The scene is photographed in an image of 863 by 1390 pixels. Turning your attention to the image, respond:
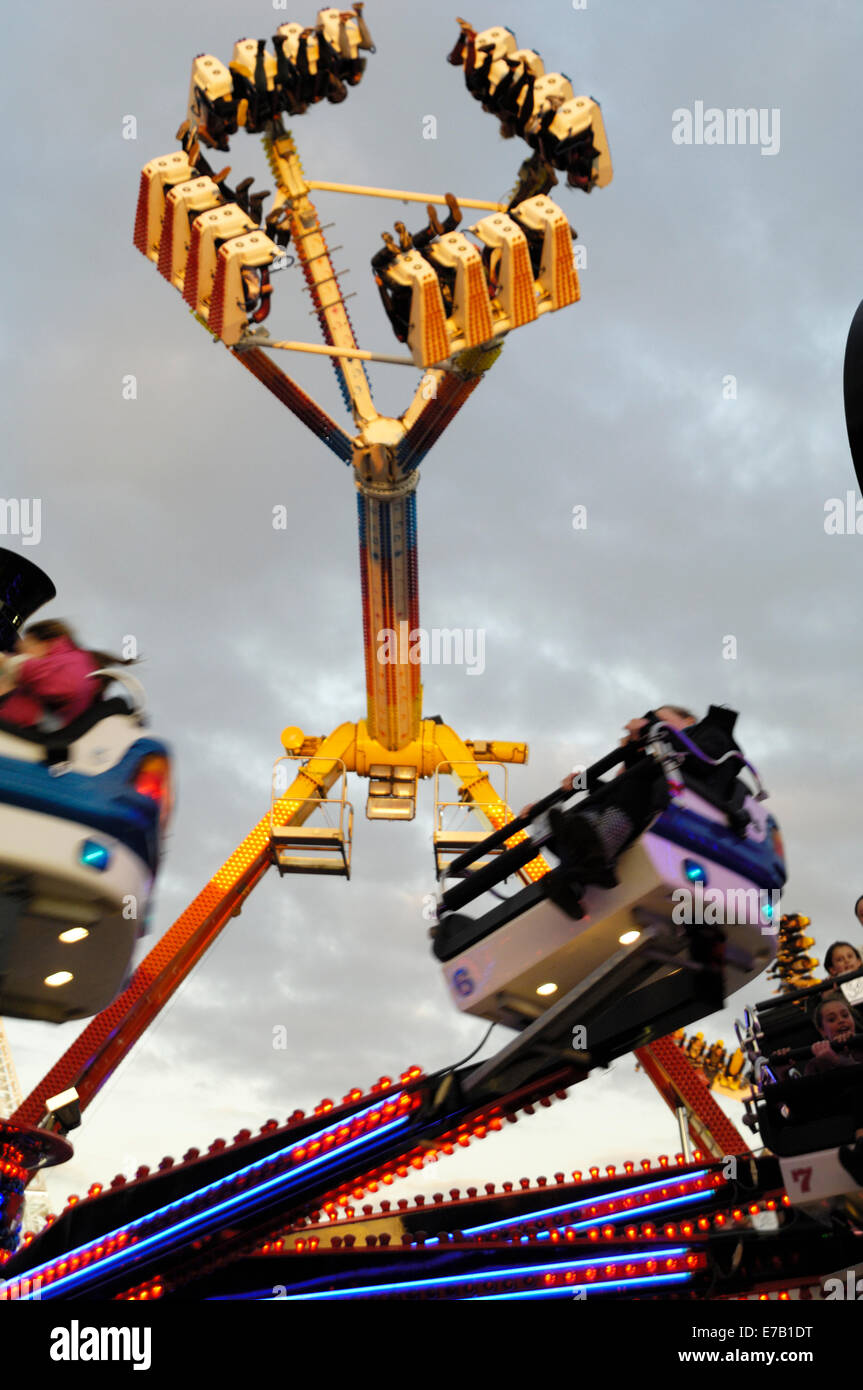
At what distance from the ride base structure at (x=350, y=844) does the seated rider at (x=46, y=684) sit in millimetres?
2950

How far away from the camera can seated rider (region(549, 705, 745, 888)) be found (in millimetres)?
5938

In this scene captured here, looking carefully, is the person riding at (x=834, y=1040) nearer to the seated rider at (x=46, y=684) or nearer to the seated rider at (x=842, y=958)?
the seated rider at (x=842, y=958)

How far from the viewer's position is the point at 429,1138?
22.3ft

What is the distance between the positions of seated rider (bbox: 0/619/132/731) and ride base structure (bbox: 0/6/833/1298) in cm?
295

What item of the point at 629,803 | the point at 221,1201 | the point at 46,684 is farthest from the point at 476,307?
the point at 221,1201

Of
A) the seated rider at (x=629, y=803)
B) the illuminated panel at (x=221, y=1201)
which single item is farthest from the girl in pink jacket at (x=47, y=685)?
the illuminated panel at (x=221, y=1201)

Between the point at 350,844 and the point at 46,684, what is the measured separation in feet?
23.2

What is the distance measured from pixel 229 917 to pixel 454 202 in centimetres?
725

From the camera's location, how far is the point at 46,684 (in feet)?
16.8

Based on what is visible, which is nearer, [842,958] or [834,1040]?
[834,1040]

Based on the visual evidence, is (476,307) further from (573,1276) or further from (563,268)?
(573,1276)

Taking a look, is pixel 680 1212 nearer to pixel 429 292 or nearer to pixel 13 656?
pixel 13 656
